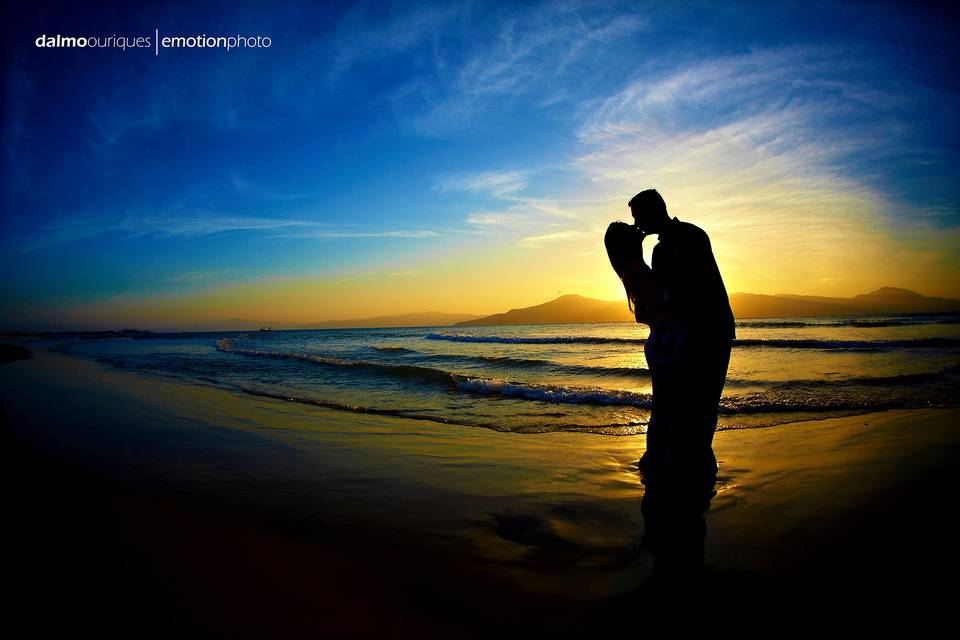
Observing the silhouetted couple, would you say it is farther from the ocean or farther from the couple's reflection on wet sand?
the ocean

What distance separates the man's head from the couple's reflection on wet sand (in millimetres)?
2181

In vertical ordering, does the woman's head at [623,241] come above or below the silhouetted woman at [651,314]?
above

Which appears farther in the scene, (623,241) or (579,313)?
(579,313)

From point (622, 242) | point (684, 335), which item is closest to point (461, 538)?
point (684, 335)

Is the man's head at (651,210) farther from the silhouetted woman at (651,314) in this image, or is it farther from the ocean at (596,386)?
the ocean at (596,386)

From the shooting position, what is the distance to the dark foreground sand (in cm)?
205

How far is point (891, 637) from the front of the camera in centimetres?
182

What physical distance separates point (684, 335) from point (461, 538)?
2411 mm

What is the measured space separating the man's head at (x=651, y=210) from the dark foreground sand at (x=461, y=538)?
93.2 inches

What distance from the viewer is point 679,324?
3588 millimetres

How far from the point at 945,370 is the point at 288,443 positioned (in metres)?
16.3

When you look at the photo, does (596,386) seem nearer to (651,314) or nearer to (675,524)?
(651,314)

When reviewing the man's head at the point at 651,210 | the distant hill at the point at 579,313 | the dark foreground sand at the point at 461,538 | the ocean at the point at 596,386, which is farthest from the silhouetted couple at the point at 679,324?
the distant hill at the point at 579,313

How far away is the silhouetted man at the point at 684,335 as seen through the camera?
3.50 metres
